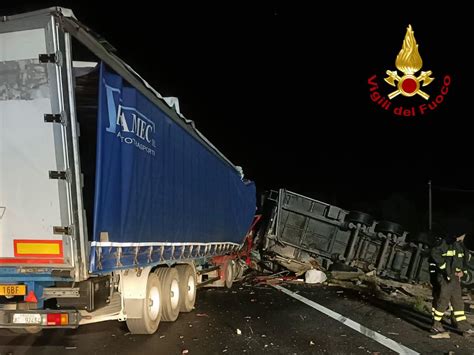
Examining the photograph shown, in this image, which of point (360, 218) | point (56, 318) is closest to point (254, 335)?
point (56, 318)

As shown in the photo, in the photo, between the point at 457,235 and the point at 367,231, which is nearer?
the point at 457,235

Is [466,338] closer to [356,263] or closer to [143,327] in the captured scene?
[143,327]

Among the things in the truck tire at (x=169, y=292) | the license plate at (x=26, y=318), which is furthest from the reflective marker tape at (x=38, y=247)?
the truck tire at (x=169, y=292)

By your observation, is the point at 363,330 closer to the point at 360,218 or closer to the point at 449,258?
the point at 449,258

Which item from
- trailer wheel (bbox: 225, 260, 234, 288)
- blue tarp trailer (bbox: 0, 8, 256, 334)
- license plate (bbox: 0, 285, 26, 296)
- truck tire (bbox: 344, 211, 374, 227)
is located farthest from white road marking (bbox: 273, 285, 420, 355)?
license plate (bbox: 0, 285, 26, 296)

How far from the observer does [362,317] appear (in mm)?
8914

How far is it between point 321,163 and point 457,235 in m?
42.6

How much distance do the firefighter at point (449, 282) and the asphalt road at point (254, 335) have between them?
1.17 feet

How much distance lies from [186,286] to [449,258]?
4.46m

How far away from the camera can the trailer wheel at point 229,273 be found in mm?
12781

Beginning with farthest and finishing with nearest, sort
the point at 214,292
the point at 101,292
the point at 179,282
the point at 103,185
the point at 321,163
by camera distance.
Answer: the point at 321,163 < the point at 214,292 < the point at 179,282 < the point at 101,292 < the point at 103,185

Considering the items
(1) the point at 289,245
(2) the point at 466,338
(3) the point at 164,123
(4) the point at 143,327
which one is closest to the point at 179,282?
(4) the point at 143,327

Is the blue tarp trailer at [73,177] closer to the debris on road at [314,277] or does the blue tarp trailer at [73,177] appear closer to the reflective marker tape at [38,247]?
the reflective marker tape at [38,247]

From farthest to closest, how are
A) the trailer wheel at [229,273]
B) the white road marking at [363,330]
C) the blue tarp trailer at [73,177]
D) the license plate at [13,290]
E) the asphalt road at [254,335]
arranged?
the trailer wheel at [229,273]
the white road marking at [363,330]
the asphalt road at [254,335]
the license plate at [13,290]
the blue tarp trailer at [73,177]
